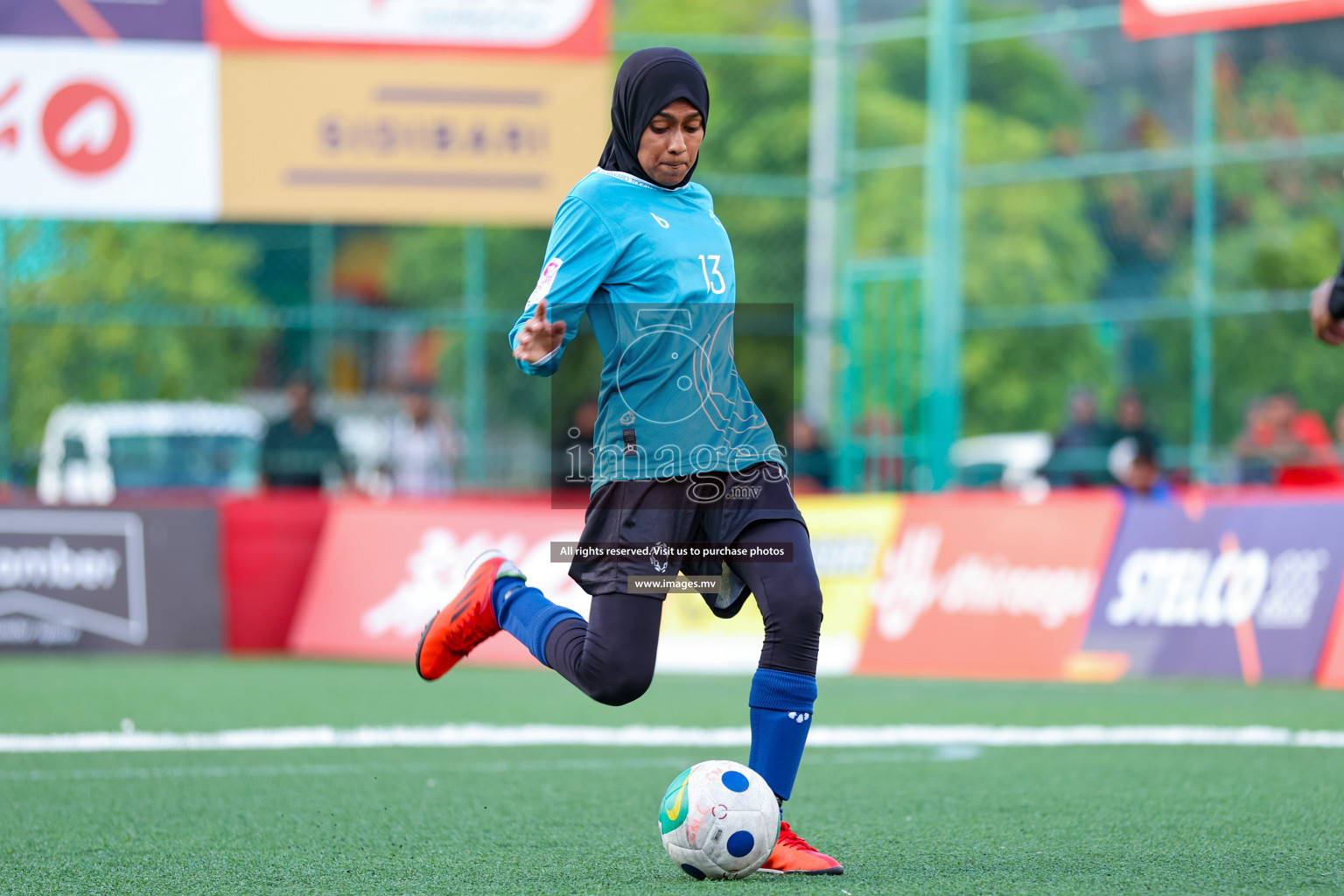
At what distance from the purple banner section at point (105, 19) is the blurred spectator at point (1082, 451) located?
801 cm

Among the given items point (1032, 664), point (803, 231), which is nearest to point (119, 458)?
point (803, 231)

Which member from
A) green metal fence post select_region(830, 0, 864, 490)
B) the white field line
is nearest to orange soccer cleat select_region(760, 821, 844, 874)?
the white field line

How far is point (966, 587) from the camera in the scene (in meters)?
11.7

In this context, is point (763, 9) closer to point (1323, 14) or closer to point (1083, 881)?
point (1323, 14)

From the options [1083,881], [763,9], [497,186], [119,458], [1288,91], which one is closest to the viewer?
[1083,881]

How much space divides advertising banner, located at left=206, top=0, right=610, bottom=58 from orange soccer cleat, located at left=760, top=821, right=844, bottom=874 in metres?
10.4

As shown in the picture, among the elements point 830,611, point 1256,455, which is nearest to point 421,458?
point 830,611

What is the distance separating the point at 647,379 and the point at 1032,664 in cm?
707

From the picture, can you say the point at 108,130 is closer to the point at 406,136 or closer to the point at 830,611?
the point at 406,136

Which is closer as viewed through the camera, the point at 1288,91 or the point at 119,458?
the point at 119,458

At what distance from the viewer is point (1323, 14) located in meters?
13.2

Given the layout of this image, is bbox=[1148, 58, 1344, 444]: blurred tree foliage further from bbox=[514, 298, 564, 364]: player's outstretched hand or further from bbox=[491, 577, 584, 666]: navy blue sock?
bbox=[514, 298, 564, 364]: player's outstretched hand

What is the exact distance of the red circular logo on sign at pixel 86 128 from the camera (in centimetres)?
1349

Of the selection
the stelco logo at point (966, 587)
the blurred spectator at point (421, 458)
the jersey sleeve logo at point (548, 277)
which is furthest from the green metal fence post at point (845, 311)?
the jersey sleeve logo at point (548, 277)
